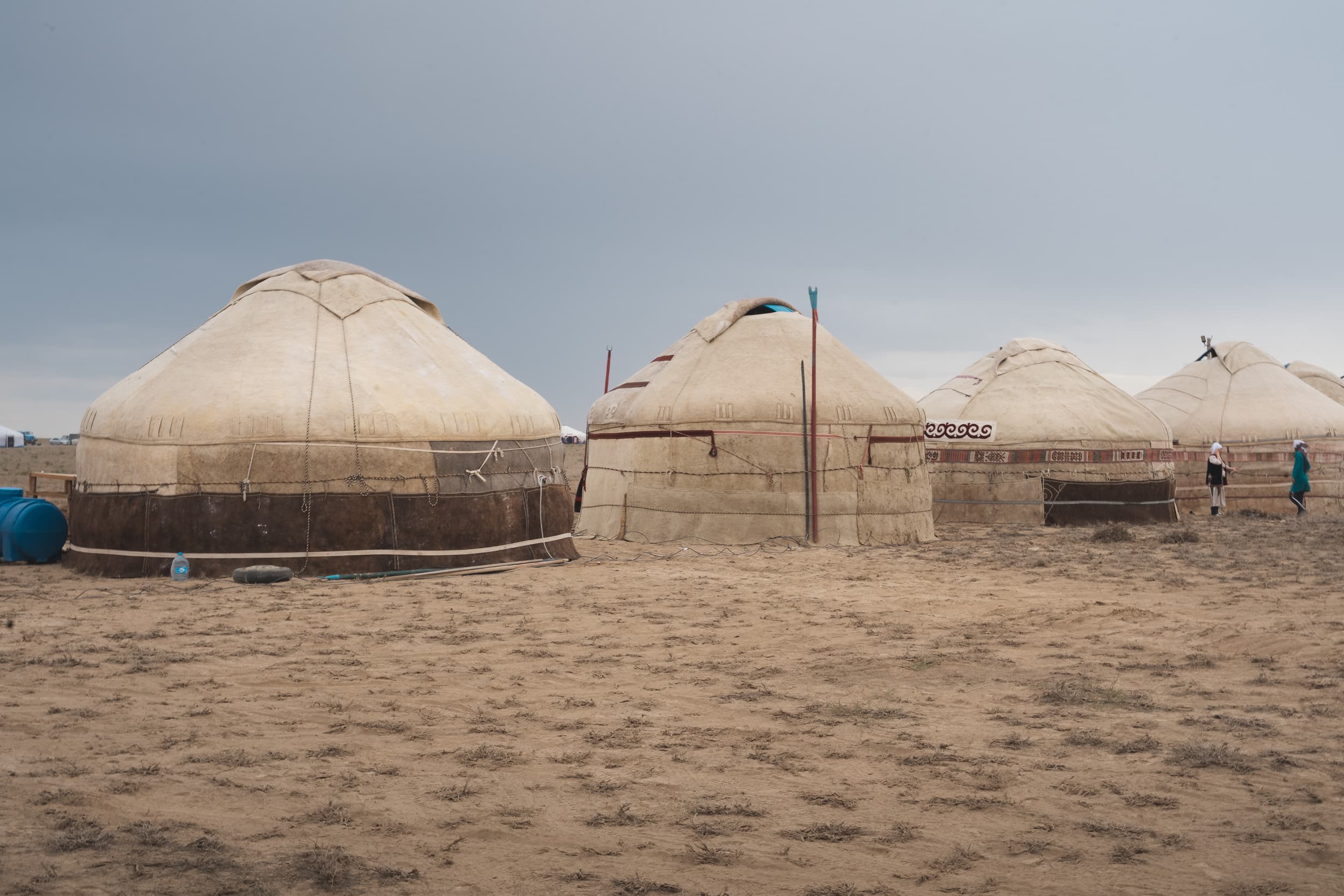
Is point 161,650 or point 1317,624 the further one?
point 1317,624

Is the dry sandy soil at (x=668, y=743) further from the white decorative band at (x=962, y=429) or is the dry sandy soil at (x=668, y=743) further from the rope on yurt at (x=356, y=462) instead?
the white decorative band at (x=962, y=429)

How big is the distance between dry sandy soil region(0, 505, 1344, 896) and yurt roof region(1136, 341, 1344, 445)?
37.0 ft

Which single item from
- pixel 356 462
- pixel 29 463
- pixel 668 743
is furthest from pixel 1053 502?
pixel 29 463

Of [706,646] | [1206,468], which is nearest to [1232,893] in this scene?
[706,646]

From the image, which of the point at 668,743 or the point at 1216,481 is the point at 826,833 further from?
the point at 1216,481

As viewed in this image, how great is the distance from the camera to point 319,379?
9320 millimetres

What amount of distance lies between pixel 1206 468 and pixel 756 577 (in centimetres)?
1193

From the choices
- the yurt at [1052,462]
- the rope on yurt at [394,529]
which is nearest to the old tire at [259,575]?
the rope on yurt at [394,529]

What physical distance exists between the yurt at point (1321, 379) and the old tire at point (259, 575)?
21.5 meters

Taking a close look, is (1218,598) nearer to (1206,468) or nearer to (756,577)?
(756,577)

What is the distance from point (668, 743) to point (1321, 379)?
2360 centimetres

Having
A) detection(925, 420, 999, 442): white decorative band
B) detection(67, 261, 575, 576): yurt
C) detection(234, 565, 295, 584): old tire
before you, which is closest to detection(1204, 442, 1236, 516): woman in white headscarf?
detection(925, 420, 999, 442): white decorative band

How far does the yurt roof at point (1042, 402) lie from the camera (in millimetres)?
15750

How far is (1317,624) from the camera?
6734 millimetres
